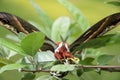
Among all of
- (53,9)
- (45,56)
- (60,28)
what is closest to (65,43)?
(45,56)

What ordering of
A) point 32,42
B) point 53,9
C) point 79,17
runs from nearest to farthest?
point 32,42
point 79,17
point 53,9

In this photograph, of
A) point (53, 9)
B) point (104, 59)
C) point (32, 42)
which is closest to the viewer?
point (32, 42)

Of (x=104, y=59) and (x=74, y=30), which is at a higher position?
(x=74, y=30)

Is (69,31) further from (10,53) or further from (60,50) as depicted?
(60,50)

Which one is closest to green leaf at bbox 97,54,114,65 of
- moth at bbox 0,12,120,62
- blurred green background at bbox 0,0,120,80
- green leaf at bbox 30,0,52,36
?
moth at bbox 0,12,120,62

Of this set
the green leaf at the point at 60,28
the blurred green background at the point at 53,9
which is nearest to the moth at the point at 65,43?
the green leaf at the point at 60,28

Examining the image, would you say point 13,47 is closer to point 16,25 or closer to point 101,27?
point 16,25

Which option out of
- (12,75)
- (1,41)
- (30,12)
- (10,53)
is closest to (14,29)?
(1,41)
